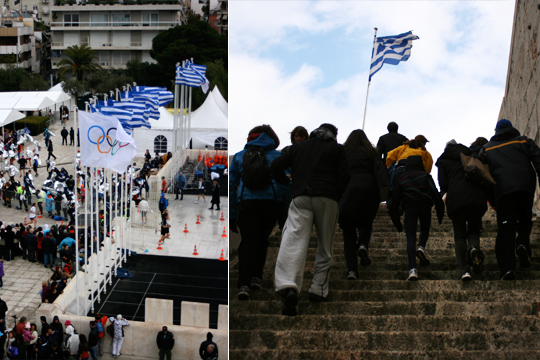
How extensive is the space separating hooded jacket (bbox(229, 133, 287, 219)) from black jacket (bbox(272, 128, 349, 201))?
353 millimetres

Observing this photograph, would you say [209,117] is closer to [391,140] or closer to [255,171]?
[391,140]

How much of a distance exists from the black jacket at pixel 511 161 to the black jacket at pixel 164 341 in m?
6.93

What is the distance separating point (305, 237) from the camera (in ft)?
17.8

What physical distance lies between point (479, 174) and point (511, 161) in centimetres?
34

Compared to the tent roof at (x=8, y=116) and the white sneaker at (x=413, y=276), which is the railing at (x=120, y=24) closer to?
the tent roof at (x=8, y=116)

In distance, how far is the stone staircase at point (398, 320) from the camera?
16.3 ft

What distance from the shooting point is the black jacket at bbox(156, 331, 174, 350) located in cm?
1162

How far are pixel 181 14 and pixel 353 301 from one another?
246 ft

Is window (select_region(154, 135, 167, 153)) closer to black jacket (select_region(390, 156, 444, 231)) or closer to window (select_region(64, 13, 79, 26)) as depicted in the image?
black jacket (select_region(390, 156, 444, 231))

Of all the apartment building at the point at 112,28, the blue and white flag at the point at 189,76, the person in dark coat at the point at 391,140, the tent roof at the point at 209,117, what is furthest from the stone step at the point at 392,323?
the apartment building at the point at 112,28

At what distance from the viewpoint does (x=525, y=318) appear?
17.1 feet

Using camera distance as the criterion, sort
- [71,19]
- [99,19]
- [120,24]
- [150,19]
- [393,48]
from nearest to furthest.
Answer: [393,48], [71,19], [120,24], [99,19], [150,19]

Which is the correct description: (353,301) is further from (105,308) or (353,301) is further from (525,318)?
(105,308)

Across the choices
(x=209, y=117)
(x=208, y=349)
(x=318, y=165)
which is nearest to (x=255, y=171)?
(x=318, y=165)
